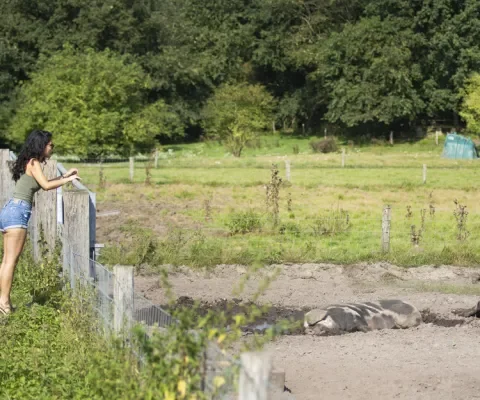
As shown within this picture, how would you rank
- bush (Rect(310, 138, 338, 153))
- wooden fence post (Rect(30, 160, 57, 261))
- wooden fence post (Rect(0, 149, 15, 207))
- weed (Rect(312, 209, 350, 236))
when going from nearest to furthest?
wooden fence post (Rect(30, 160, 57, 261))
wooden fence post (Rect(0, 149, 15, 207))
weed (Rect(312, 209, 350, 236))
bush (Rect(310, 138, 338, 153))

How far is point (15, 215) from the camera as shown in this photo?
10.2 meters

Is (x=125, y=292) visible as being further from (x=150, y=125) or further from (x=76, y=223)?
(x=150, y=125)

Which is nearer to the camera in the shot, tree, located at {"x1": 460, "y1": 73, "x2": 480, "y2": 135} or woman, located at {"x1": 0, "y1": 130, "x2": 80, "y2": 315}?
woman, located at {"x1": 0, "y1": 130, "x2": 80, "y2": 315}

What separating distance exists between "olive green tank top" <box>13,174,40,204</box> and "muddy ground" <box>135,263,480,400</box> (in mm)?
3100

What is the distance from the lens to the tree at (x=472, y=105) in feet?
175

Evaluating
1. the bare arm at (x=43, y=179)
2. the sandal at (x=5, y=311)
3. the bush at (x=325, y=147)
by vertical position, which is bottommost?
the bush at (x=325, y=147)

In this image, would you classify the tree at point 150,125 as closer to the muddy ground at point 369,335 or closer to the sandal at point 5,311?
the muddy ground at point 369,335

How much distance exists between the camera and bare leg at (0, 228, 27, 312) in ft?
33.3

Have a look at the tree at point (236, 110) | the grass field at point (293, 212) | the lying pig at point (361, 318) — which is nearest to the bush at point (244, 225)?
the grass field at point (293, 212)

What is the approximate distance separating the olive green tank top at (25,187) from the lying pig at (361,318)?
3.59 meters

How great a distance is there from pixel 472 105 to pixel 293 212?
31.8 m

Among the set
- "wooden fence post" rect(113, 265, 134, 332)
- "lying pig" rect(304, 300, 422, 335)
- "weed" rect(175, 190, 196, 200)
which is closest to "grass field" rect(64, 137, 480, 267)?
"weed" rect(175, 190, 196, 200)

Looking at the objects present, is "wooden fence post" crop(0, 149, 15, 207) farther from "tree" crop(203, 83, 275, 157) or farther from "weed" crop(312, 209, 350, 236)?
"tree" crop(203, 83, 275, 157)

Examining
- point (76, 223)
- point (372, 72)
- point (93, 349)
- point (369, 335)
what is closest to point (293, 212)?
point (369, 335)
